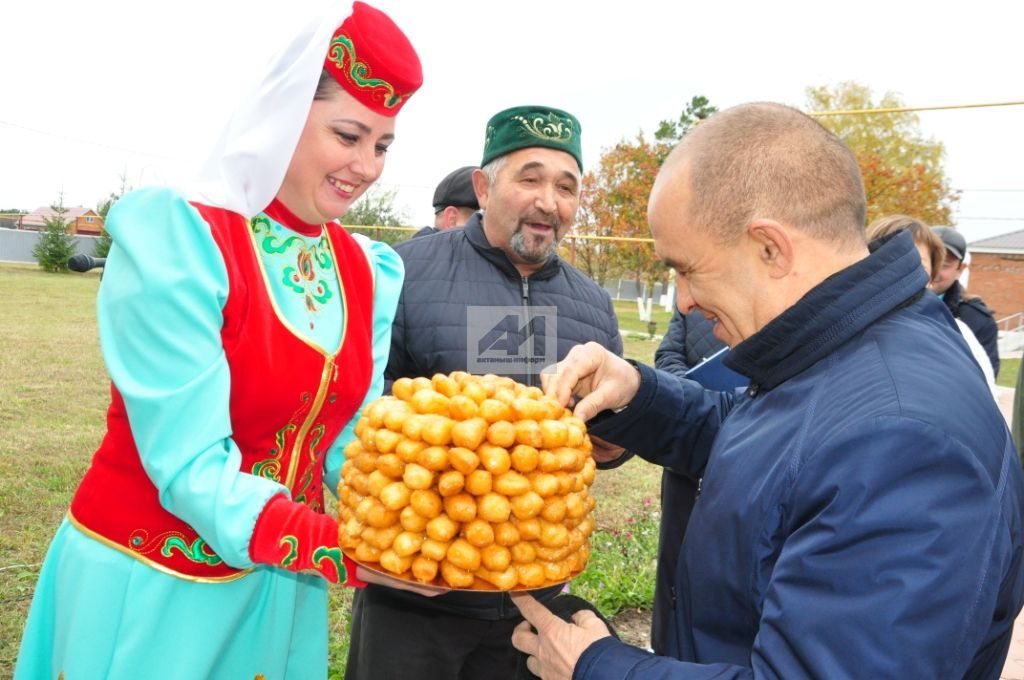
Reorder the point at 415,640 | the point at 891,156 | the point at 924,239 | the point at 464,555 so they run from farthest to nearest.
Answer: the point at 891,156 < the point at 924,239 < the point at 415,640 < the point at 464,555

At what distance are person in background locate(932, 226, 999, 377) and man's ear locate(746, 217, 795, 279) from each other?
4385mm

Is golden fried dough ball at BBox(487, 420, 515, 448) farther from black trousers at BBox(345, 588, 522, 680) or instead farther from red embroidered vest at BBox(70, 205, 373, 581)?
black trousers at BBox(345, 588, 522, 680)

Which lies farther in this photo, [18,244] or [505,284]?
[18,244]

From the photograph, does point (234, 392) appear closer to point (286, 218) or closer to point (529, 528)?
point (286, 218)

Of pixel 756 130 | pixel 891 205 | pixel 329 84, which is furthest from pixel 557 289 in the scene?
pixel 891 205

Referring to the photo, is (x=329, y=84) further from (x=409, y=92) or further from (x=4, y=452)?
(x=4, y=452)

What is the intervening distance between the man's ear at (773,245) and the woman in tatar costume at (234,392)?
1056 mm

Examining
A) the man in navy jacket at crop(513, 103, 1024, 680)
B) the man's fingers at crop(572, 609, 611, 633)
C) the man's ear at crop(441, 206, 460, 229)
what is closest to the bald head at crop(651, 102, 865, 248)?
the man in navy jacket at crop(513, 103, 1024, 680)

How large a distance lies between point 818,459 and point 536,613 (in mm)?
729

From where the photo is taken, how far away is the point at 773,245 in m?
1.58

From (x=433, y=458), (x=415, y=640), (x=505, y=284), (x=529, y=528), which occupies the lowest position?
(x=415, y=640)

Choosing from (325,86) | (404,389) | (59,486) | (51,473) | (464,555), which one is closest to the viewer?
(464,555)

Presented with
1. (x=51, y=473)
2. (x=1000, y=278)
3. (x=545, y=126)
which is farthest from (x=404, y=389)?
(x=1000, y=278)

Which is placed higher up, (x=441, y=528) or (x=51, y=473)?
(x=441, y=528)
